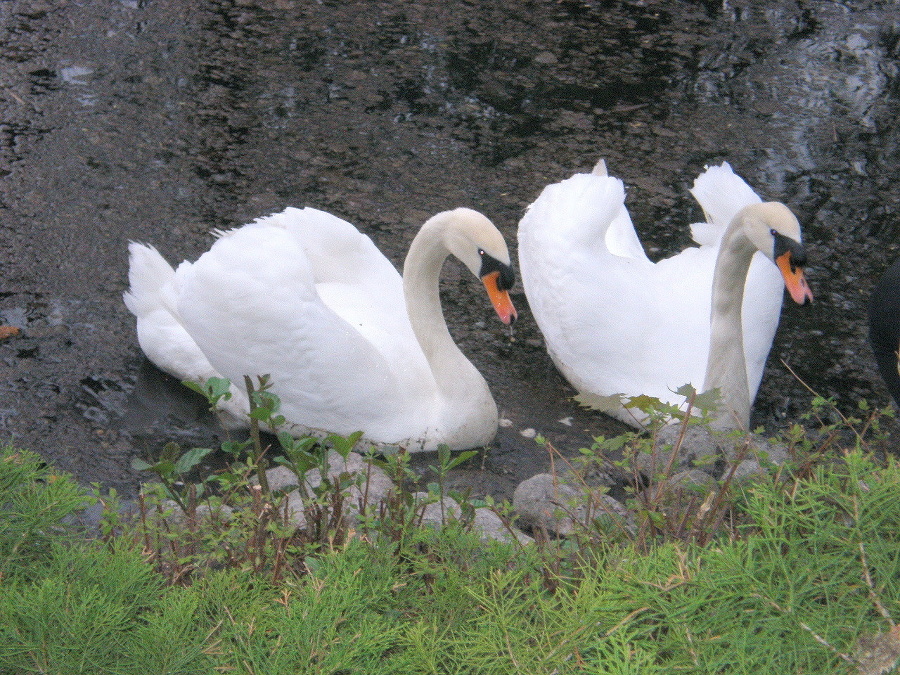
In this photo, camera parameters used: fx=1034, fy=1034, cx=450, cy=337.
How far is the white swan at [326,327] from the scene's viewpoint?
3873mm

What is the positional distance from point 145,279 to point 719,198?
261cm

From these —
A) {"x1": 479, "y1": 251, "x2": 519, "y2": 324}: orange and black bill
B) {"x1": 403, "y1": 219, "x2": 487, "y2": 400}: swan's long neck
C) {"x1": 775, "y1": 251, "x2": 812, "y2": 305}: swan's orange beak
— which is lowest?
{"x1": 403, "y1": 219, "x2": 487, "y2": 400}: swan's long neck

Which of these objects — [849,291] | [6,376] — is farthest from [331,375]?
[849,291]

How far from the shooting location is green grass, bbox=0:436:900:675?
5.98 ft

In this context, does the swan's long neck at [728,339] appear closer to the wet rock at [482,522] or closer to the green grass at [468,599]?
the wet rock at [482,522]

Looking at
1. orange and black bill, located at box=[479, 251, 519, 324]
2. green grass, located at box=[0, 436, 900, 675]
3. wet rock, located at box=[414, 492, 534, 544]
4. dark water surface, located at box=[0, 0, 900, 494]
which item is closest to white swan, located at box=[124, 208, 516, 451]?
orange and black bill, located at box=[479, 251, 519, 324]

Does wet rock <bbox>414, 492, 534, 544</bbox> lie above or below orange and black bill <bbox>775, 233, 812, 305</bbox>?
below

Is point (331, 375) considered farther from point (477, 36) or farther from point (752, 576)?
point (477, 36)

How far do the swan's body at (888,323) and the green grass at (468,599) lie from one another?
1320mm

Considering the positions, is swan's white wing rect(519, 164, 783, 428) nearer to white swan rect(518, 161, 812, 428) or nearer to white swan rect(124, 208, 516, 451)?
white swan rect(518, 161, 812, 428)

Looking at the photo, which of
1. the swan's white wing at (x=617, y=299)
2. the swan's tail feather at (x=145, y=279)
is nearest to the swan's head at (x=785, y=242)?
the swan's white wing at (x=617, y=299)

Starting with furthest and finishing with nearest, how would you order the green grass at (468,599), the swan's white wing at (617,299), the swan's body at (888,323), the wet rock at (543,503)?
the swan's white wing at (617,299) < the swan's body at (888,323) < the wet rock at (543,503) < the green grass at (468,599)

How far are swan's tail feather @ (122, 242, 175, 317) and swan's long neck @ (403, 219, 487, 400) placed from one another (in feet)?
3.51

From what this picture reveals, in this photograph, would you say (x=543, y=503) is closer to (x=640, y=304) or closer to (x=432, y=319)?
(x=432, y=319)
